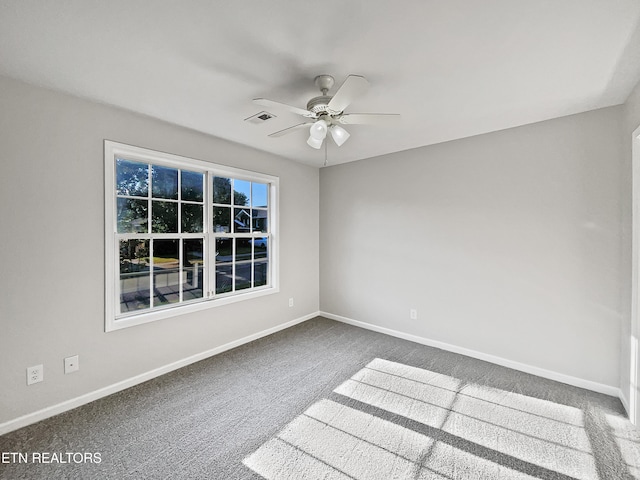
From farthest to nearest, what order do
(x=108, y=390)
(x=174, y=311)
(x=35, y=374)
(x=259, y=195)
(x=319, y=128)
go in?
(x=259, y=195)
(x=174, y=311)
(x=108, y=390)
(x=35, y=374)
(x=319, y=128)

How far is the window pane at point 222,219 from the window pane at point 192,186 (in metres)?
0.25

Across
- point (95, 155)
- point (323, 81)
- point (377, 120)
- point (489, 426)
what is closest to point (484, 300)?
point (489, 426)

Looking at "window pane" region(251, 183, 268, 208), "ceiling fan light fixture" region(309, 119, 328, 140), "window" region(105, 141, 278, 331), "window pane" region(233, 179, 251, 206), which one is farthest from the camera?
"window pane" region(251, 183, 268, 208)

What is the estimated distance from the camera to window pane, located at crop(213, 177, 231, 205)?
340 centimetres

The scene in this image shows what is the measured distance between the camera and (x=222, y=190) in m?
3.47

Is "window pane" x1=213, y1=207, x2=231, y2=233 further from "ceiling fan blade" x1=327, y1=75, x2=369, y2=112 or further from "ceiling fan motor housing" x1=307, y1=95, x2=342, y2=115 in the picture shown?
"ceiling fan blade" x1=327, y1=75, x2=369, y2=112

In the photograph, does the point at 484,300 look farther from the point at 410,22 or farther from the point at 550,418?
the point at 410,22

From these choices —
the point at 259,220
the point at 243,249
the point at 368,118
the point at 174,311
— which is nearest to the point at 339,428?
the point at 174,311

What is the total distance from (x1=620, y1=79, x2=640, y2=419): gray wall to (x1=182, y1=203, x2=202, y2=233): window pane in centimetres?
389

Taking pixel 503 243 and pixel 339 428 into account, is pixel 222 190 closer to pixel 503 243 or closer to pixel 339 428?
pixel 339 428

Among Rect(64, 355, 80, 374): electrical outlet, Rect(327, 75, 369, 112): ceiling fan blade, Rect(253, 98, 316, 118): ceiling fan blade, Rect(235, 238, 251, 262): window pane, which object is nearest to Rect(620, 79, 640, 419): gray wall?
Rect(327, 75, 369, 112): ceiling fan blade

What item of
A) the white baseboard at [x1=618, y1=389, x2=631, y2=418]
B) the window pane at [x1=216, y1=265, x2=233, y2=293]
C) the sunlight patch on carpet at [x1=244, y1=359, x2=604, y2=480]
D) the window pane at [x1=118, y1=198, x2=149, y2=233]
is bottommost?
the sunlight patch on carpet at [x1=244, y1=359, x2=604, y2=480]

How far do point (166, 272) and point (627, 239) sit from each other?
411cm

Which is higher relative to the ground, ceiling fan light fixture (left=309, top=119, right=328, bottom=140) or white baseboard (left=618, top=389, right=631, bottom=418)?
ceiling fan light fixture (left=309, top=119, right=328, bottom=140)
